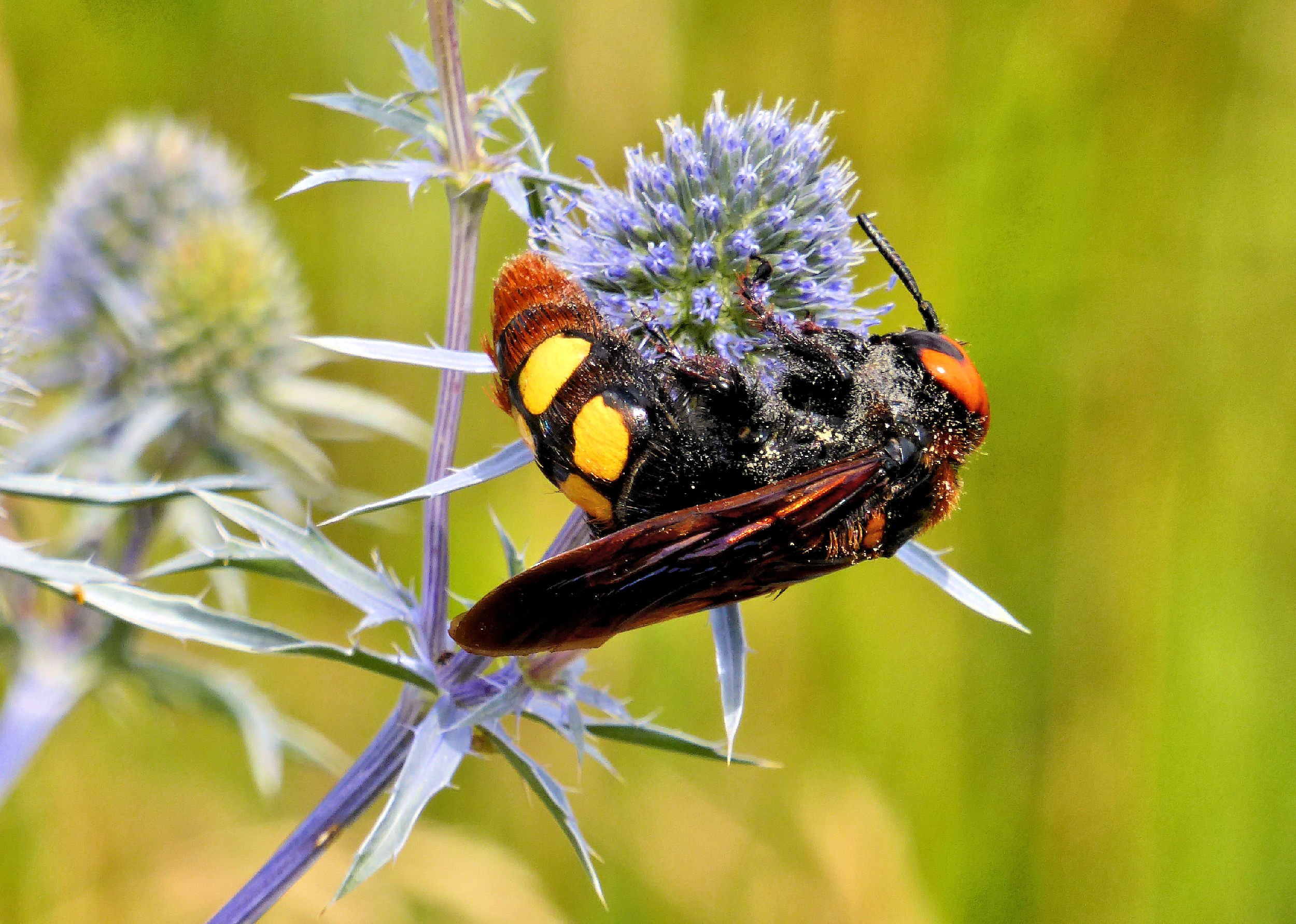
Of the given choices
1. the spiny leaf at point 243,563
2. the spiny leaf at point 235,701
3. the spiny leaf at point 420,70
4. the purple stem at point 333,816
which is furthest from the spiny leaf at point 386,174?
the spiny leaf at point 235,701

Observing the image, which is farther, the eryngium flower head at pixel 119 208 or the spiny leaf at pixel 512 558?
the eryngium flower head at pixel 119 208

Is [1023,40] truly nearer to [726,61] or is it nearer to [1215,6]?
[1215,6]

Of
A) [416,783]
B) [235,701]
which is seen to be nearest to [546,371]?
[416,783]

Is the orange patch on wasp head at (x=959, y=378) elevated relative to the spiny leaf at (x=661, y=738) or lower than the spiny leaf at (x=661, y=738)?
elevated

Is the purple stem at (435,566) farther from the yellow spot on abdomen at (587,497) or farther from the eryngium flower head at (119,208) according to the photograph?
the eryngium flower head at (119,208)

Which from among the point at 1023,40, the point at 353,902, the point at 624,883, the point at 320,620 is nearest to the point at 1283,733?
the point at 624,883

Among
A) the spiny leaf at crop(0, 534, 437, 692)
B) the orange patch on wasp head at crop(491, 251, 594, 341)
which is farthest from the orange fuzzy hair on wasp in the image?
the spiny leaf at crop(0, 534, 437, 692)

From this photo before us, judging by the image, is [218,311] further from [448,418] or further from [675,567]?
[675,567]

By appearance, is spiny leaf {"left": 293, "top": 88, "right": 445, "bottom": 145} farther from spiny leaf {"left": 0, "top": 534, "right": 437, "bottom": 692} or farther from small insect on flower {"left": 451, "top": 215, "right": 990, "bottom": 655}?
spiny leaf {"left": 0, "top": 534, "right": 437, "bottom": 692}
